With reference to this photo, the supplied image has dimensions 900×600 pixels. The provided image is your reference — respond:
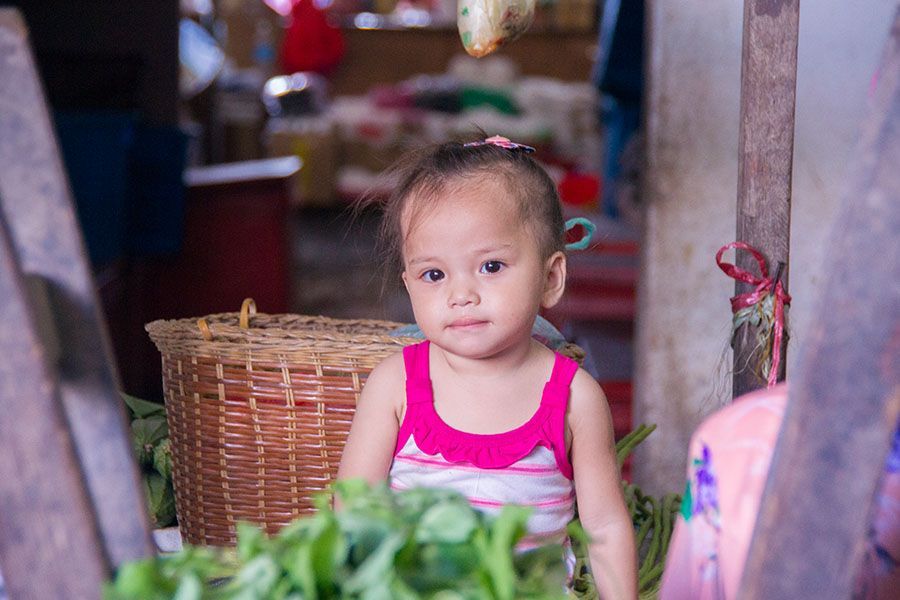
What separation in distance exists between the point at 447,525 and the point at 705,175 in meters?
1.83

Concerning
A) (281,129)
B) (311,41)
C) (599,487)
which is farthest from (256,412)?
(311,41)

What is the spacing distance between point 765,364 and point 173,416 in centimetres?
103

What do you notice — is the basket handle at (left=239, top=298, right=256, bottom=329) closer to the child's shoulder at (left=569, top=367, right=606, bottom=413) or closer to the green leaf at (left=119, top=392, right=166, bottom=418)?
the green leaf at (left=119, top=392, right=166, bottom=418)

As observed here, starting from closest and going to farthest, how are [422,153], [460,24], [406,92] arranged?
1. [422,153]
2. [460,24]
3. [406,92]

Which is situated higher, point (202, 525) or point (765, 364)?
point (765, 364)

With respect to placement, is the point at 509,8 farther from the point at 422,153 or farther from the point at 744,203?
the point at 744,203

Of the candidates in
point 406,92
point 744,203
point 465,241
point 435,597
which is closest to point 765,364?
point 744,203

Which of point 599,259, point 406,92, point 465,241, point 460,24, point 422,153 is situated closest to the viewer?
point 465,241

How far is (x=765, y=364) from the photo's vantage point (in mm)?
1686

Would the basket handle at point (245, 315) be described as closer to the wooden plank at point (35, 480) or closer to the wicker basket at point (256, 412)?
the wicker basket at point (256, 412)

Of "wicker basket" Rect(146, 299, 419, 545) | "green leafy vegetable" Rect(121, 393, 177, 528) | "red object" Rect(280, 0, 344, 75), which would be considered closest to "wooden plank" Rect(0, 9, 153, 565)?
"wicker basket" Rect(146, 299, 419, 545)

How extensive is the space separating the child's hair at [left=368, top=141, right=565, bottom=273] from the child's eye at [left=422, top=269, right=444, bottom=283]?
9 cm

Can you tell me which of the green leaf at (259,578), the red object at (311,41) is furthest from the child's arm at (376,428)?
the red object at (311,41)

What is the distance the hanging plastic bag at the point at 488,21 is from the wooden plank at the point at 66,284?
3.41 feet
